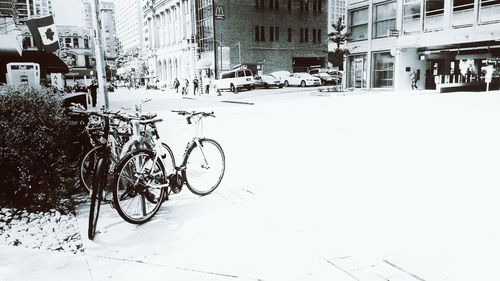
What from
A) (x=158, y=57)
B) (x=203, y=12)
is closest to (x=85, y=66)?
(x=158, y=57)

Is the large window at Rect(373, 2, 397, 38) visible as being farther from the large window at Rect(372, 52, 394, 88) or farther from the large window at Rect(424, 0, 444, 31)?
the large window at Rect(424, 0, 444, 31)

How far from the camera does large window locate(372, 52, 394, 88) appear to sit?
36281 mm

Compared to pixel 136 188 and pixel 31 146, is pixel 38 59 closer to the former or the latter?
pixel 31 146

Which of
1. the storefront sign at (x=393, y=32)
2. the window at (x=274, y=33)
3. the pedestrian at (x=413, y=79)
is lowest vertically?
the pedestrian at (x=413, y=79)

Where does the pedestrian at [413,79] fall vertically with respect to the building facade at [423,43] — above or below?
below

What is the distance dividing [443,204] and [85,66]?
10958 cm

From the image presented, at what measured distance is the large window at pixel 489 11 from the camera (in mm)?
27969

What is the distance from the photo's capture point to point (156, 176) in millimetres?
4906

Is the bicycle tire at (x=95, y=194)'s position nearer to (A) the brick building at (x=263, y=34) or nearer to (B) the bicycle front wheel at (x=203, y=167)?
(B) the bicycle front wheel at (x=203, y=167)

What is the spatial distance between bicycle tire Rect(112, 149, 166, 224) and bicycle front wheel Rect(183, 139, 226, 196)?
2.00 feet

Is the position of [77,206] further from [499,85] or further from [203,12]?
[203,12]

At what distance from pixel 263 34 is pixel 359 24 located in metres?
25.2

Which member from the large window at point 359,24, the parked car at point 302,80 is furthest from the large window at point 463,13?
the parked car at point 302,80

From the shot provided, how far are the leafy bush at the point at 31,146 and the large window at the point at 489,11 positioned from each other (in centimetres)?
3124
